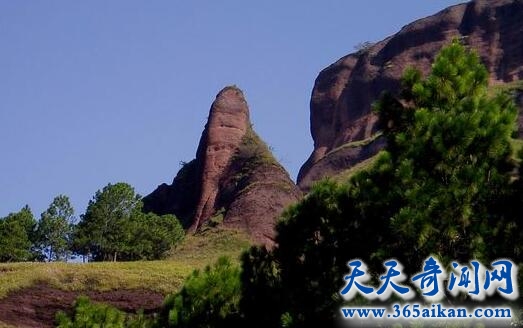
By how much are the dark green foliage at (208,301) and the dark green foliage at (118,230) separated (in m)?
39.3

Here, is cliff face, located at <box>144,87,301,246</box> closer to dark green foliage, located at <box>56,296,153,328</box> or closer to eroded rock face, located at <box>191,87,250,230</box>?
eroded rock face, located at <box>191,87,250,230</box>

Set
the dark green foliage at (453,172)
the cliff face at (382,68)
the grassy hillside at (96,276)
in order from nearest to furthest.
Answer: the dark green foliage at (453,172), the grassy hillside at (96,276), the cliff face at (382,68)

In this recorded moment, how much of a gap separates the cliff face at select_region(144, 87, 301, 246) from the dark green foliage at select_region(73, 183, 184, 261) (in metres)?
11.8

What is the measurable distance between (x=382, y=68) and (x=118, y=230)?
60.7 metres

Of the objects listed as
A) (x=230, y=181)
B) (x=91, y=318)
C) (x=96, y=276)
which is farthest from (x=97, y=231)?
(x=91, y=318)

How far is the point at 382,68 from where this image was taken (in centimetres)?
10381

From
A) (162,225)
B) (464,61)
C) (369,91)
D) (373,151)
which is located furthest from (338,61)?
(464,61)

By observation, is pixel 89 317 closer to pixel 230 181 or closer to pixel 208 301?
pixel 208 301

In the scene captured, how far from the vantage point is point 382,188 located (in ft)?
31.6

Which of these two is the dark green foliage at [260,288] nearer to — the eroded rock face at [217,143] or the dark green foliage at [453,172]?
the dark green foliage at [453,172]

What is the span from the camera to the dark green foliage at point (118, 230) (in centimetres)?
5147

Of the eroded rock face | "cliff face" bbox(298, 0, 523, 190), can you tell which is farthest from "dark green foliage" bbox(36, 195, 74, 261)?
"cliff face" bbox(298, 0, 523, 190)

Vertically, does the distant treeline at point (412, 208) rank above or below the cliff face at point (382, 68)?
below

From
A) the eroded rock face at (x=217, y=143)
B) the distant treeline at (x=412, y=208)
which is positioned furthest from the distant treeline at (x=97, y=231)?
the distant treeline at (x=412, y=208)
